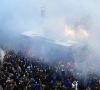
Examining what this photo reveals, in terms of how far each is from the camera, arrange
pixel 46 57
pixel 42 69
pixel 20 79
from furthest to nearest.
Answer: pixel 46 57 → pixel 42 69 → pixel 20 79

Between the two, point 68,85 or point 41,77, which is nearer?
point 68,85

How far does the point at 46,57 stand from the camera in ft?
45.6

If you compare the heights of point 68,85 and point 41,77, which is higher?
point 41,77

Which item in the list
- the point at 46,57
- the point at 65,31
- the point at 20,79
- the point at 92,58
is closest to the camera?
the point at 20,79

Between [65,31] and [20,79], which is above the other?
[65,31]

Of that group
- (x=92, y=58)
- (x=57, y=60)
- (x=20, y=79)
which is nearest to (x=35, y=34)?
(x=57, y=60)

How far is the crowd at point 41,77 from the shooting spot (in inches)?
420

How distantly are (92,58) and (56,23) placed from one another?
10.2 feet

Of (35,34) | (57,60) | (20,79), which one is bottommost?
(20,79)

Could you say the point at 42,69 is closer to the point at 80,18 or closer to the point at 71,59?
the point at 71,59

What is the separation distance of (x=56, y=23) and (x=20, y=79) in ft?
16.8

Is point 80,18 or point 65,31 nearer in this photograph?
point 80,18

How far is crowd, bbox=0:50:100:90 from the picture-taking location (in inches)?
420

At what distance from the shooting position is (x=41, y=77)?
36.8 ft
